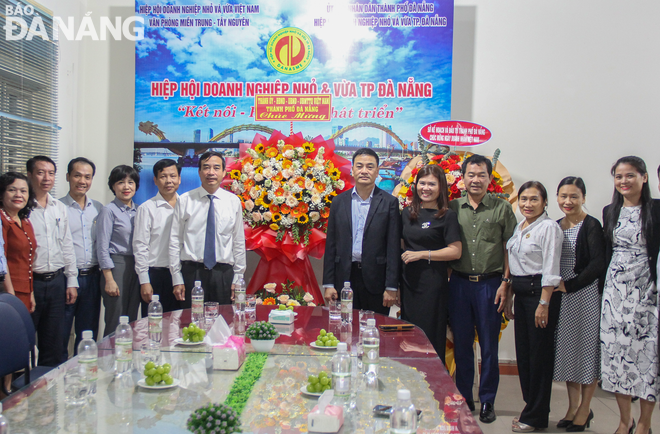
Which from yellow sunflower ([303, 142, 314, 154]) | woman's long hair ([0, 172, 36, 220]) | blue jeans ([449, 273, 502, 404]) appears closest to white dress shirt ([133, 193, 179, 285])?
woman's long hair ([0, 172, 36, 220])

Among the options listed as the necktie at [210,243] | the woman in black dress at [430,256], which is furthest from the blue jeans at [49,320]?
the woman in black dress at [430,256]

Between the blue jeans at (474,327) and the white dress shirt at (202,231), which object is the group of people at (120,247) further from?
the blue jeans at (474,327)

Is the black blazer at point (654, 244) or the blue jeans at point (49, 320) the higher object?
the black blazer at point (654, 244)

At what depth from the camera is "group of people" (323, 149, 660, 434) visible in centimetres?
294

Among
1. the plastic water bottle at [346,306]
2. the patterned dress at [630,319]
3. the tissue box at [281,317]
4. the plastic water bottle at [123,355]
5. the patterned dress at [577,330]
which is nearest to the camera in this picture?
the plastic water bottle at [123,355]

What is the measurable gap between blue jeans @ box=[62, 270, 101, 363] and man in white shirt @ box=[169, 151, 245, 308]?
681 mm

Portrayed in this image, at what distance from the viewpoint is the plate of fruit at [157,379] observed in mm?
1728

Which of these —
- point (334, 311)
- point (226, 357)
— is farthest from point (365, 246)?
point (226, 357)

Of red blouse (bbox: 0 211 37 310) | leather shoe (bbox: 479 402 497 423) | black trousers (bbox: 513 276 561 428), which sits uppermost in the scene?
red blouse (bbox: 0 211 37 310)

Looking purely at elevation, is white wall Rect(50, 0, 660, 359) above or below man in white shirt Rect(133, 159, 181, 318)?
above

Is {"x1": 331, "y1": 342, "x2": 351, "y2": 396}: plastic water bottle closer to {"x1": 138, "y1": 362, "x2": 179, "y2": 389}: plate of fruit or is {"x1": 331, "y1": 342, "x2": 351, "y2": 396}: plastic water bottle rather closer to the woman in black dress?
{"x1": 138, "y1": 362, "x2": 179, "y2": 389}: plate of fruit

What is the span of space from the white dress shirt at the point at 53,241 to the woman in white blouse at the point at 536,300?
9.57 feet

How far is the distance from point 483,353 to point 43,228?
298 centimetres

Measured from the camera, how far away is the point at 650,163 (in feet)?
14.5
